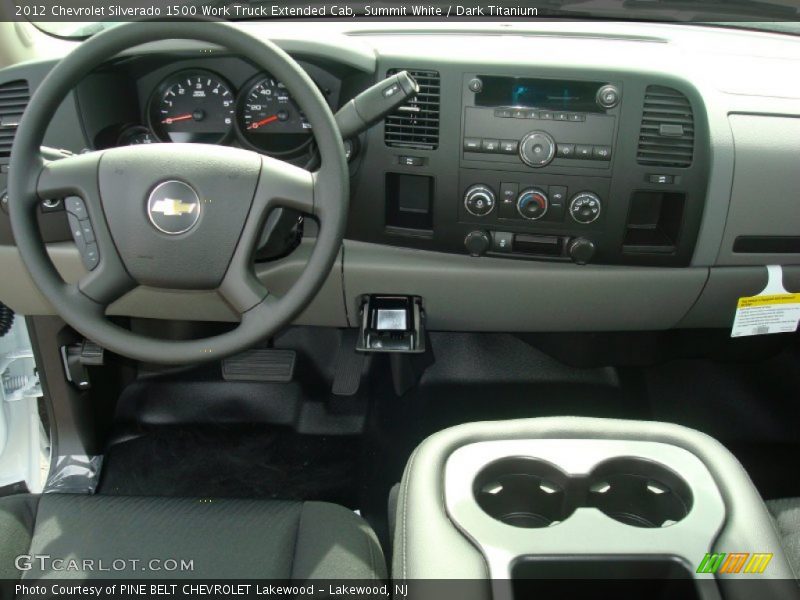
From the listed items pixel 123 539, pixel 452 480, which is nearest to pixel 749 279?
pixel 452 480

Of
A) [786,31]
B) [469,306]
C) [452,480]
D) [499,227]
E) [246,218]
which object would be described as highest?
[786,31]

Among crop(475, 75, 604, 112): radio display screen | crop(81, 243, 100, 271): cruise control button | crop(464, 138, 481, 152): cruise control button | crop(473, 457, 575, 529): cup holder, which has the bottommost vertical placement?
crop(473, 457, 575, 529): cup holder

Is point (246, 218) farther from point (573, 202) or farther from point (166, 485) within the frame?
point (166, 485)

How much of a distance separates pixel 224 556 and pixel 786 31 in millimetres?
1841

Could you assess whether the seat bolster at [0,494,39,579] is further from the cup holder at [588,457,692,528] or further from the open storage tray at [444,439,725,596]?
the cup holder at [588,457,692,528]

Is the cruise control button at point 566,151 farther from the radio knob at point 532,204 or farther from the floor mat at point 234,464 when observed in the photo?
the floor mat at point 234,464

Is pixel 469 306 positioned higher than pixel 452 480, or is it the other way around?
pixel 452 480

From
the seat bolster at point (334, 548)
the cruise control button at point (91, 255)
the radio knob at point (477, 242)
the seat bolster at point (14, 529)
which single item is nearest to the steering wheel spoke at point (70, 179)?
the cruise control button at point (91, 255)

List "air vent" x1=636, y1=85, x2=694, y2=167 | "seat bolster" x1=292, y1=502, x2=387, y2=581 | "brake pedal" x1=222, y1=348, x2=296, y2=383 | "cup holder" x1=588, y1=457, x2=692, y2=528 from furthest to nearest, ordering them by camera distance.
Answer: "brake pedal" x1=222, y1=348, x2=296, y2=383
"air vent" x1=636, y1=85, x2=694, y2=167
"seat bolster" x1=292, y1=502, x2=387, y2=581
"cup holder" x1=588, y1=457, x2=692, y2=528

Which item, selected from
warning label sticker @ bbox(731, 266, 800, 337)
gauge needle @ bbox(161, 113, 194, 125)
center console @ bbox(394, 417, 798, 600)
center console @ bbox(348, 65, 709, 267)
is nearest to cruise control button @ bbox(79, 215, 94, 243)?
gauge needle @ bbox(161, 113, 194, 125)

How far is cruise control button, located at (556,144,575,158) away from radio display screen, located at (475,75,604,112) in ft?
0.25

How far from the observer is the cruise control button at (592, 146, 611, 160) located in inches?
59.9

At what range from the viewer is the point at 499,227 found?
163 centimetres

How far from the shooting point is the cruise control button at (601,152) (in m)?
1.52
